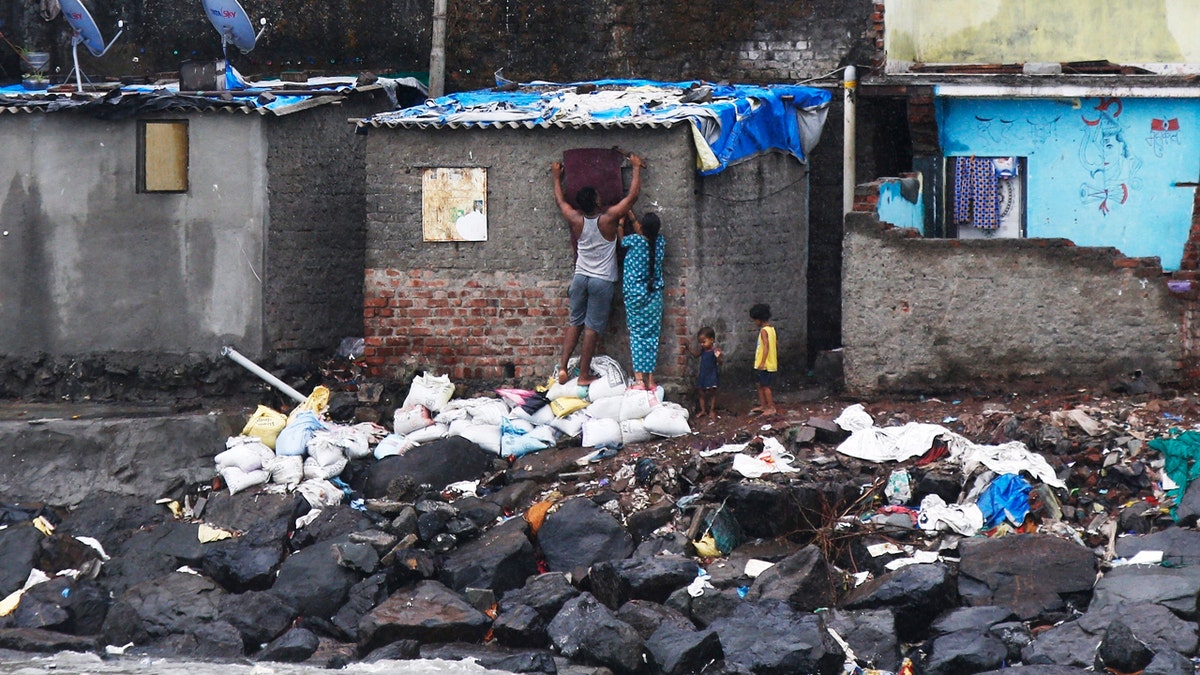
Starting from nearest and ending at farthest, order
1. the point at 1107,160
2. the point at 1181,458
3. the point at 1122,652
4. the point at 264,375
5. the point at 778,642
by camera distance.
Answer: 1. the point at 1122,652
2. the point at 778,642
3. the point at 1181,458
4. the point at 264,375
5. the point at 1107,160

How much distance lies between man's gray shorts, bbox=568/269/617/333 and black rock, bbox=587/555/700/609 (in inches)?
109

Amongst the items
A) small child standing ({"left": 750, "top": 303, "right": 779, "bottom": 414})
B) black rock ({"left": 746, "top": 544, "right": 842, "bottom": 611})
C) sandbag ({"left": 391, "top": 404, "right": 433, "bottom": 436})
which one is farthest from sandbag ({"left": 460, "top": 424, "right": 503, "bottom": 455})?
black rock ({"left": 746, "top": 544, "right": 842, "bottom": 611})

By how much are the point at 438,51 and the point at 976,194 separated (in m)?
5.09

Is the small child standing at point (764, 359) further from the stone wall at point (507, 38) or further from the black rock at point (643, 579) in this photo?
the stone wall at point (507, 38)

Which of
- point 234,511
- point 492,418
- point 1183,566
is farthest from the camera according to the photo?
point 492,418

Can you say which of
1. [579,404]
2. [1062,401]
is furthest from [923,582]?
[579,404]

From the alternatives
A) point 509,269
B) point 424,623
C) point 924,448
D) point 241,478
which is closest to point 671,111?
point 509,269

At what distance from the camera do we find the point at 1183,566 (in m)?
9.81

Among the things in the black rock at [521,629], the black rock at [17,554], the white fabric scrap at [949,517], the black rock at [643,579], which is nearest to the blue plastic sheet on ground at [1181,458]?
the white fabric scrap at [949,517]

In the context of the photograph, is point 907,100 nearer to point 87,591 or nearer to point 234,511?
point 234,511

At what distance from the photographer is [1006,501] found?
10547 millimetres

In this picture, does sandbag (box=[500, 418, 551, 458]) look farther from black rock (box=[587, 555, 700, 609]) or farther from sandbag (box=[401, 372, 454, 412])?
black rock (box=[587, 555, 700, 609])

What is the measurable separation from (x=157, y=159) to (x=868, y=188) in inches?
229

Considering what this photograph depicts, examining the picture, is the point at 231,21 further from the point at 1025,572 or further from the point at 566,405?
the point at 1025,572
